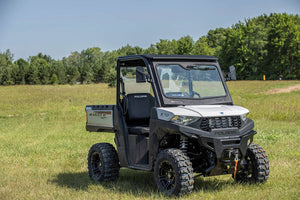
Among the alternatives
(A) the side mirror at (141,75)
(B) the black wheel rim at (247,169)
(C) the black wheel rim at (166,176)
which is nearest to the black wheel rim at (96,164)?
(C) the black wheel rim at (166,176)

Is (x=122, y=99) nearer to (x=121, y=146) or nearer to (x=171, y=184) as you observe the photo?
(x=121, y=146)

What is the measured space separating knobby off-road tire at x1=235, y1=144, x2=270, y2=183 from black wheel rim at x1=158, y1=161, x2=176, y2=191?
1.47 m

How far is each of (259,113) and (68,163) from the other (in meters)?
13.1

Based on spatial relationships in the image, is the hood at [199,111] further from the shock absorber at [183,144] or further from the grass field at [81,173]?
the grass field at [81,173]

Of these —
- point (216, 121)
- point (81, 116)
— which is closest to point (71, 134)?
point (81, 116)

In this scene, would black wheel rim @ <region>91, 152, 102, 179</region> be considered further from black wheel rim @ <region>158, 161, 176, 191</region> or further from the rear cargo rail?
black wheel rim @ <region>158, 161, 176, 191</region>

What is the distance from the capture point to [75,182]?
8.23m

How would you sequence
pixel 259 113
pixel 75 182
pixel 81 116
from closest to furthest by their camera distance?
pixel 75 182, pixel 259 113, pixel 81 116

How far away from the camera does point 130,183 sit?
7773 millimetres

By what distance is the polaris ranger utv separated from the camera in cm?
619

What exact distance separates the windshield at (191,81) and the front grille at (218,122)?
85cm

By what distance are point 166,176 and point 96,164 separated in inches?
95.8

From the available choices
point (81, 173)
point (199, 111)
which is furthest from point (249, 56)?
point (199, 111)

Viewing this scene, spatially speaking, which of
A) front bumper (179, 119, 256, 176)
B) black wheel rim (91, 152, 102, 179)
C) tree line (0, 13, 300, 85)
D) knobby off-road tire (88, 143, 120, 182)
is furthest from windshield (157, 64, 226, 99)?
tree line (0, 13, 300, 85)
